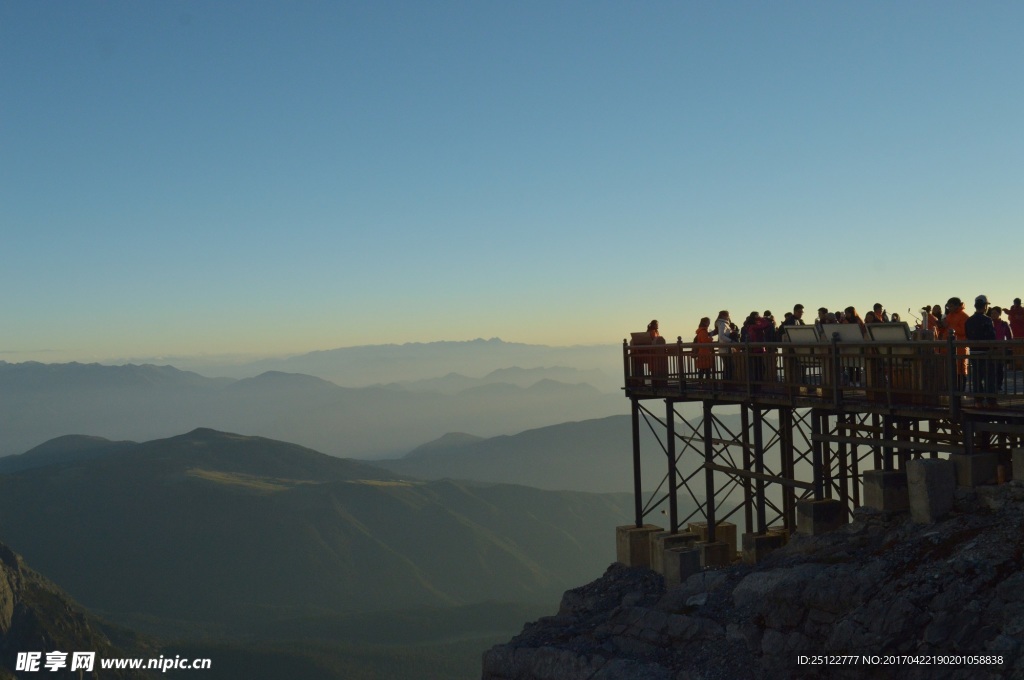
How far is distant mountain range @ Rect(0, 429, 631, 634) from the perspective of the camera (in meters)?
147

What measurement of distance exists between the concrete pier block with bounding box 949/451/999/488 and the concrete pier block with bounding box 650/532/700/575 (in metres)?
9.07

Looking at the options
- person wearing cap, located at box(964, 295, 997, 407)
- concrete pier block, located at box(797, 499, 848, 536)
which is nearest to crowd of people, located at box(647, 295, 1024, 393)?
person wearing cap, located at box(964, 295, 997, 407)

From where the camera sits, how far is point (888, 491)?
16125 millimetres

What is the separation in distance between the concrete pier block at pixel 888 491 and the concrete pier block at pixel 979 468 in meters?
1.33

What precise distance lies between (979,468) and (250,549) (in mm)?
164120

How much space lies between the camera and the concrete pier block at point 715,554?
2209 cm

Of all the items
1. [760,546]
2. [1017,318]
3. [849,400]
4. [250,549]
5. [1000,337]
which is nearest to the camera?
[1000,337]

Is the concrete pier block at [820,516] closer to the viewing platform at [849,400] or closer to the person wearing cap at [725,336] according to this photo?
the viewing platform at [849,400]

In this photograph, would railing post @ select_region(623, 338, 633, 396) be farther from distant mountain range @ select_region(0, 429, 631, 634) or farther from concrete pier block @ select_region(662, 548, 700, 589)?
distant mountain range @ select_region(0, 429, 631, 634)

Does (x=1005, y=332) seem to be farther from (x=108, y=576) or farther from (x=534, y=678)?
(x=108, y=576)

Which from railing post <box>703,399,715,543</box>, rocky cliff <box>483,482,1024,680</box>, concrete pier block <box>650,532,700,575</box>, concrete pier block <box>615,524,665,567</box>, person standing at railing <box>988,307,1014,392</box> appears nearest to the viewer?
rocky cliff <box>483,482,1024,680</box>

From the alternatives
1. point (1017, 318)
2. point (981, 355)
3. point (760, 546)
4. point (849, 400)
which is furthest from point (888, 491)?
point (1017, 318)

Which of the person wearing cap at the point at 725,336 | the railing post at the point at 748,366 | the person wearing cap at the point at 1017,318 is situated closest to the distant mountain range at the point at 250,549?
the person wearing cap at the point at 725,336

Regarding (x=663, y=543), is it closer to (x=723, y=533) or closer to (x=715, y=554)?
(x=715, y=554)
